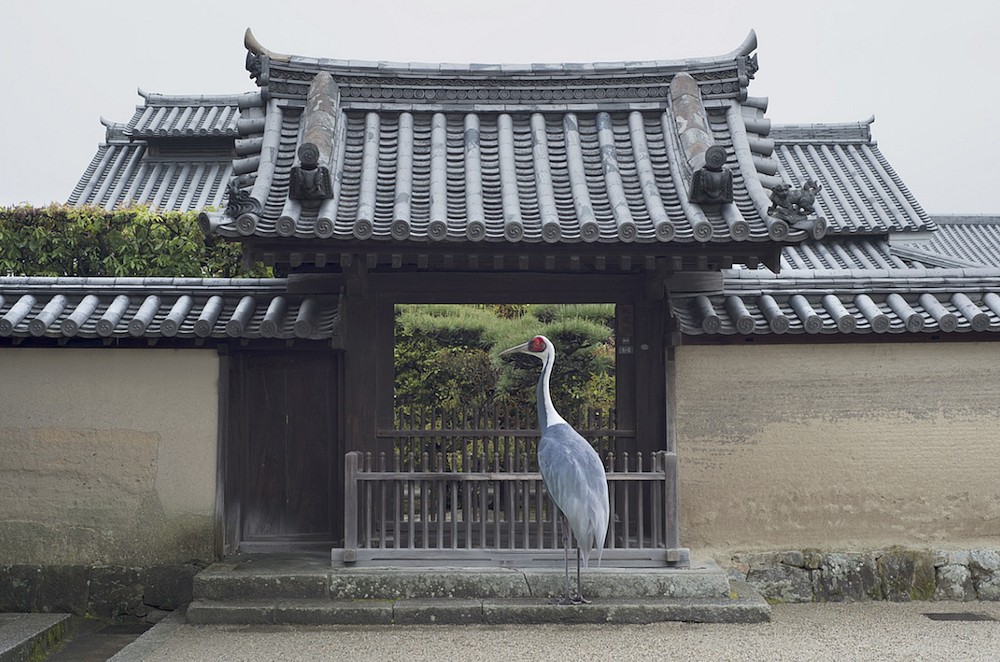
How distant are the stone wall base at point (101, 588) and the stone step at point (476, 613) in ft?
3.71

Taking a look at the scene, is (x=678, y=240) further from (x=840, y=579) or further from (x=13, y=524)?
(x=13, y=524)

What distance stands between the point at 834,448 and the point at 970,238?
21.3 metres

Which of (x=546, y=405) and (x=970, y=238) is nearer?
(x=546, y=405)

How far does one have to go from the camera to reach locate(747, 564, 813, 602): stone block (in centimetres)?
800

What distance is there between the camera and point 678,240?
7023 millimetres

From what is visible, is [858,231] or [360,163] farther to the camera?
[858,231]

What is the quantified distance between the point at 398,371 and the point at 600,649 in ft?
28.2

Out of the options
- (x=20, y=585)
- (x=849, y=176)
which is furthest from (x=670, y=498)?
(x=849, y=176)

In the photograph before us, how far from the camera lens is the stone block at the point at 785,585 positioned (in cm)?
800

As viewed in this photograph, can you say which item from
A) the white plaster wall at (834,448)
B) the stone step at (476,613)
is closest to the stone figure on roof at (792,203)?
the white plaster wall at (834,448)

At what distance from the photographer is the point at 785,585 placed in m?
8.02

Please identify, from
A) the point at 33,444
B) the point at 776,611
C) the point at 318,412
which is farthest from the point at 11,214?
the point at 776,611

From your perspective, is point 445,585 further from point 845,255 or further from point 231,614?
point 845,255

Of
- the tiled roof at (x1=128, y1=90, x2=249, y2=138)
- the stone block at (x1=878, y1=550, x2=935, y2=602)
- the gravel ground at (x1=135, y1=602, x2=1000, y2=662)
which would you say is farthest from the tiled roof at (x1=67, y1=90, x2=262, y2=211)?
the stone block at (x1=878, y1=550, x2=935, y2=602)
